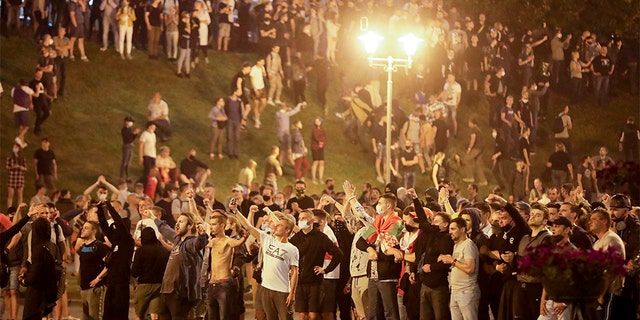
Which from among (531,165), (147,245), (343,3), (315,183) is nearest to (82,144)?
(315,183)

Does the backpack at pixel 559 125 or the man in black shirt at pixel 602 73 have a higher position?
the man in black shirt at pixel 602 73

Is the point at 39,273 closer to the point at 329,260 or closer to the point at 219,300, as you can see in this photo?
the point at 219,300

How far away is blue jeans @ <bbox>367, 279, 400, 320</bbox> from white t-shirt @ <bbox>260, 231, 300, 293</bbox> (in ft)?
3.93

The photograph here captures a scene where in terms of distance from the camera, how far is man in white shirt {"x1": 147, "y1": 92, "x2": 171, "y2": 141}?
34.6 metres

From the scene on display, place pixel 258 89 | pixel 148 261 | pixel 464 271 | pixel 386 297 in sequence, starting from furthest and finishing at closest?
pixel 258 89 → pixel 386 297 → pixel 148 261 → pixel 464 271

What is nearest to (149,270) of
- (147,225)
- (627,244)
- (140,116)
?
(147,225)

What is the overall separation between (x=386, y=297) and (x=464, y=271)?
4.92 feet

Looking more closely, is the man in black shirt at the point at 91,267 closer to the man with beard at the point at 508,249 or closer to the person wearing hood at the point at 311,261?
the person wearing hood at the point at 311,261

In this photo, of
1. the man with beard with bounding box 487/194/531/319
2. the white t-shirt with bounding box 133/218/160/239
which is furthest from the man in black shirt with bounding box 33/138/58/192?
the man with beard with bounding box 487/194/531/319

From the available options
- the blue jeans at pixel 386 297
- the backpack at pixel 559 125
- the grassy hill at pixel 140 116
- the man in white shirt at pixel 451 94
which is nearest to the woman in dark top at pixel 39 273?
the blue jeans at pixel 386 297

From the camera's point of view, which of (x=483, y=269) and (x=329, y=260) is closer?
(x=483, y=269)

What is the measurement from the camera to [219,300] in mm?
15031

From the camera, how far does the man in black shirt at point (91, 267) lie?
49.9 feet

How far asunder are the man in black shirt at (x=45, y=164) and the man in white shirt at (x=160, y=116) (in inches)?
169
